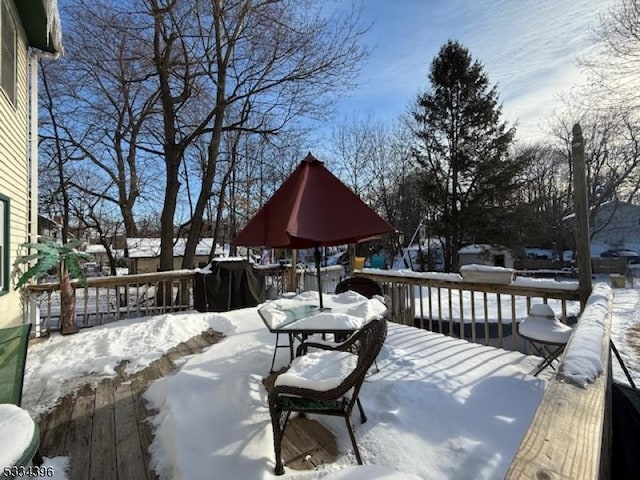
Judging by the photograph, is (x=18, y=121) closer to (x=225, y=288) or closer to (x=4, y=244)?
(x=4, y=244)

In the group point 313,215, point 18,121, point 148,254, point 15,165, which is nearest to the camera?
point 313,215

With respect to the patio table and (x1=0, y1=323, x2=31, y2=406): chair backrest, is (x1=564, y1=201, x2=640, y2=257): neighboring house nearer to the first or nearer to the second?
the patio table

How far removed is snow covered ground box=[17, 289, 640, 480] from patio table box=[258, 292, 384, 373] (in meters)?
0.52

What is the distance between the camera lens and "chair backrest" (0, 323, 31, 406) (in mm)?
2092

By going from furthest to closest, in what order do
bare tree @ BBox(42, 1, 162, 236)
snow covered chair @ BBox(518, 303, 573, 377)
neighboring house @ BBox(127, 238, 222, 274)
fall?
neighboring house @ BBox(127, 238, 222, 274), bare tree @ BBox(42, 1, 162, 236), snow covered chair @ BBox(518, 303, 573, 377)

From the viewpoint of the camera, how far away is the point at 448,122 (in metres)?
18.3

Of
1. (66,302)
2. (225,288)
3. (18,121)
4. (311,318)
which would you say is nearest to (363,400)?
(311,318)

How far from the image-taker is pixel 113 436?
92.0 inches

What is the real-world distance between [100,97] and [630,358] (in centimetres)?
1629

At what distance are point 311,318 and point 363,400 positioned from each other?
69cm

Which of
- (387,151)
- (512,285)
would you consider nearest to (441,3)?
(512,285)

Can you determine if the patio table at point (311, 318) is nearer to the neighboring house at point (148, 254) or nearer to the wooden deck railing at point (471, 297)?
the wooden deck railing at point (471, 297)

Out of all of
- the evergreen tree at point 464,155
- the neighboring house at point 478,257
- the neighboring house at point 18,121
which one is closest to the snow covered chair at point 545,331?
the neighboring house at point 18,121

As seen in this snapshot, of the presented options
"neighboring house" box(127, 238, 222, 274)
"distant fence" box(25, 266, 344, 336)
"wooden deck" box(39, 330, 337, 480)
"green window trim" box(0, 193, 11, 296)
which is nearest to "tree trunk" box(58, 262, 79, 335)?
"distant fence" box(25, 266, 344, 336)
